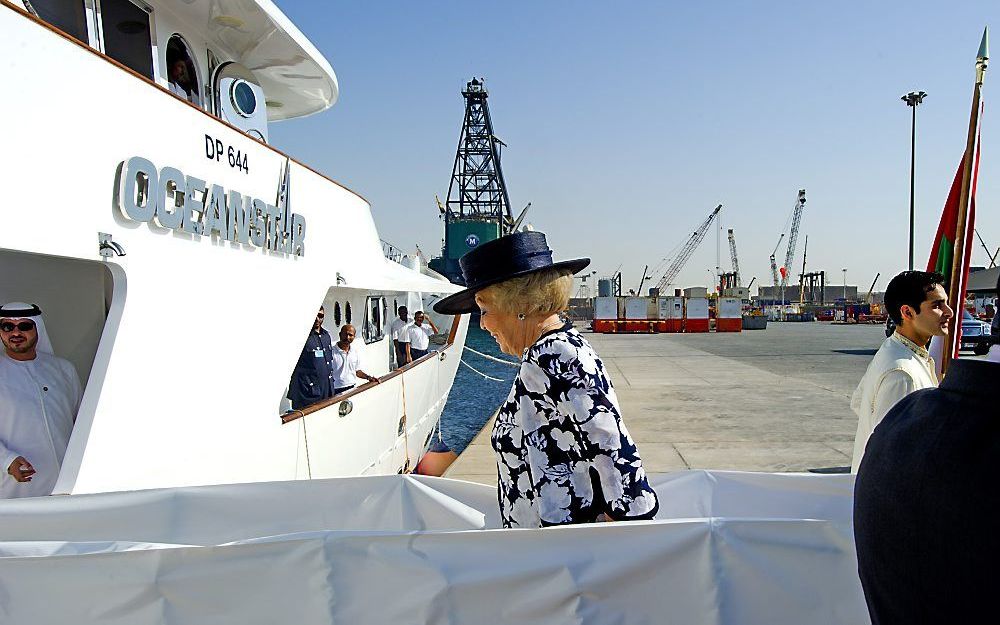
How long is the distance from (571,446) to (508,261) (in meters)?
0.62

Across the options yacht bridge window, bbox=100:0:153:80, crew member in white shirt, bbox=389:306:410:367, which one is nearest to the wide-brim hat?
yacht bridge window, bbox=100:0:153:80

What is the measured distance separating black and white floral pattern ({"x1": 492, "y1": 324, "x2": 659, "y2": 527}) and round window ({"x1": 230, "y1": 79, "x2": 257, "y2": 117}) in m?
6.57

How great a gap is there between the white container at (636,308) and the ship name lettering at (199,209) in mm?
36664

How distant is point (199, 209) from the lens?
4.43m

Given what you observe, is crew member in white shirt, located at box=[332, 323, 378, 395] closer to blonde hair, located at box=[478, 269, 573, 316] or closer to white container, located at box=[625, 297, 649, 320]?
blonde hair, located at box=[478, 269, 573, 316]

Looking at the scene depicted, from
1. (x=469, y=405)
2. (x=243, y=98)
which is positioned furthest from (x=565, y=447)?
(x=469, y=405)

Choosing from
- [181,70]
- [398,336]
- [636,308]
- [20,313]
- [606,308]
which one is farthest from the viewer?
[606,308]

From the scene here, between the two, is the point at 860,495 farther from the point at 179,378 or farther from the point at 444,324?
the point at 444,324

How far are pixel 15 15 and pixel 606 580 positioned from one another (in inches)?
135

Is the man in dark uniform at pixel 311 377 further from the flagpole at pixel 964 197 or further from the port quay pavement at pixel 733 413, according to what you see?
the flagpole at pixel 964 197

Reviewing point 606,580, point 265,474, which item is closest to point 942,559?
point 606,580

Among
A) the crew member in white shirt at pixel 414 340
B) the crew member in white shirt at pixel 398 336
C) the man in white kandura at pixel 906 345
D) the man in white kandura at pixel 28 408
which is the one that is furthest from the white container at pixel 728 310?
the man in white kandura at pixel 28 408

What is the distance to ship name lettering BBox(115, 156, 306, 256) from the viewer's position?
3816mm

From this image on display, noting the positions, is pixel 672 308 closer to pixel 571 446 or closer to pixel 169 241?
pixel 169 241
